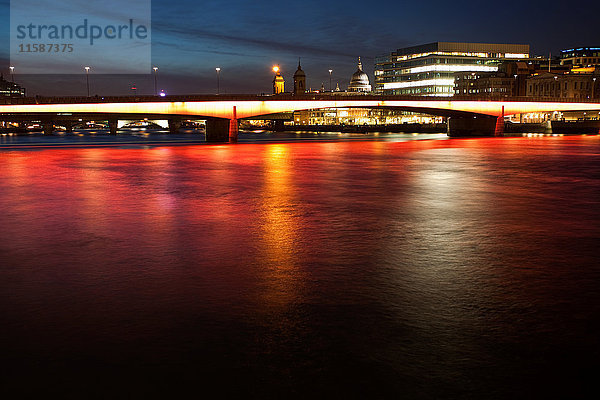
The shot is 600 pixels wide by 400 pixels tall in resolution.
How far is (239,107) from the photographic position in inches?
2975

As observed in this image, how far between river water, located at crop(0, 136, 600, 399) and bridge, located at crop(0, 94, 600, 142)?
55724mm

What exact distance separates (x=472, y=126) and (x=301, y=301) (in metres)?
96.5

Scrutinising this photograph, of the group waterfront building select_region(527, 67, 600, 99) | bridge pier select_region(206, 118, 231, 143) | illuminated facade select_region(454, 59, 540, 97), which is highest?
illuminated facade select_region(454, 59, 540, 97)

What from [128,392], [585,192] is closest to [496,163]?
[585,192]

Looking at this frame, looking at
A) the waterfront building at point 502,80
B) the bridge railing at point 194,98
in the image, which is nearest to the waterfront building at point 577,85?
the waterfront building at point 502,80

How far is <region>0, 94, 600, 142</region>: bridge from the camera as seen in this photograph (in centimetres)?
6600

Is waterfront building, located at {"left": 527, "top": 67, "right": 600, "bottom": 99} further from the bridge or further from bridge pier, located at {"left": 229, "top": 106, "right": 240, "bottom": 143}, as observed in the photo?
bridge pier, located at {"left": 229, "top": 106, "right": 240, "bottom": 143}

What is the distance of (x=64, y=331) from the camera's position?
5.88 metres

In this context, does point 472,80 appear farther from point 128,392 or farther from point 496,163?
point 128,392

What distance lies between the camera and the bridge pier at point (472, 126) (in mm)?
94750

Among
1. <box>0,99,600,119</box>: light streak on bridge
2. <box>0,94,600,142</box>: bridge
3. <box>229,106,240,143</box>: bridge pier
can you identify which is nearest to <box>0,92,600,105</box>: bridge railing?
<box>0,94,600,142</box>: bridge

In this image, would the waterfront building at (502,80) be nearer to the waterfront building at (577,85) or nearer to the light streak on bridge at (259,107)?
the waterfront building at (577,85)

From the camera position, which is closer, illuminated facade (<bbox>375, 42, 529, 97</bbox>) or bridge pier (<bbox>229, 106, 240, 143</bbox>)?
bridge pier (<bbox>229, 106, 240, 143</bbox>)

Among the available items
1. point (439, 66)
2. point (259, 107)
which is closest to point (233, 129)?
point (259, 107)
